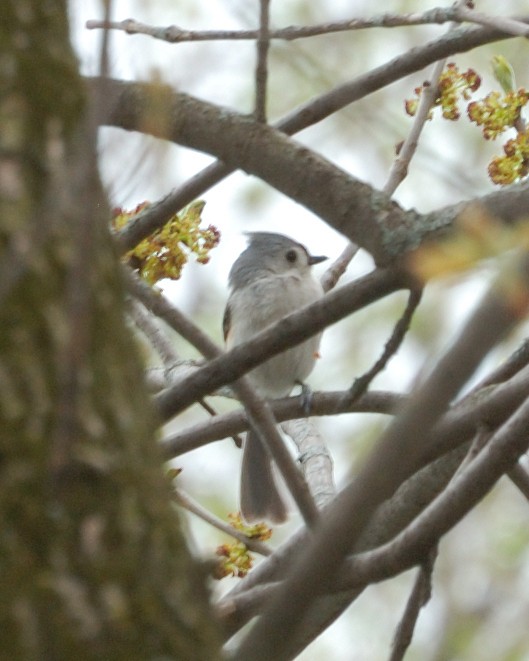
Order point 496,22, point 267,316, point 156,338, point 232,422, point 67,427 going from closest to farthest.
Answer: point 67,427
point 496,22
point 232,422
point 156,338
point 267,316

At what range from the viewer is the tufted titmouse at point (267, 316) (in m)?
4.21

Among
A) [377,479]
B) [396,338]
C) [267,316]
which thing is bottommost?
[377,479]

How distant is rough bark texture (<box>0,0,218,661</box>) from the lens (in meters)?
0.87

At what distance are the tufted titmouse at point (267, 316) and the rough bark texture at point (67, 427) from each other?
3.15 meters

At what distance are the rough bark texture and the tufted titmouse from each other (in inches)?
124

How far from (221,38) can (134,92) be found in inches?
12.1

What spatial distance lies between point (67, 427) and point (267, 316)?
3.53m

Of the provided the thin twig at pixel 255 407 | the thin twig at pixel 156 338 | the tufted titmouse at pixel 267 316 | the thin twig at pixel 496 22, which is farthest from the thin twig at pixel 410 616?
the tufted titmouse at pixel 267 316

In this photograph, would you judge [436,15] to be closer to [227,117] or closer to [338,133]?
[227,117]

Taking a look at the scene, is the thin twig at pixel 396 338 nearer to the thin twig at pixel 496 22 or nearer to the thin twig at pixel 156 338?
the thin twig at pixel 496 22

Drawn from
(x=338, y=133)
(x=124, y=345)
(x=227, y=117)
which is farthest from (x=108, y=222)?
(x=338, y=133)

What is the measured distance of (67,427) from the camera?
88 centimetres

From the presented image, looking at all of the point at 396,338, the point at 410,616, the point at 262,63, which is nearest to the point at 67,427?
the point at 396,338

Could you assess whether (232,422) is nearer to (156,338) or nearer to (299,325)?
(299,325)
